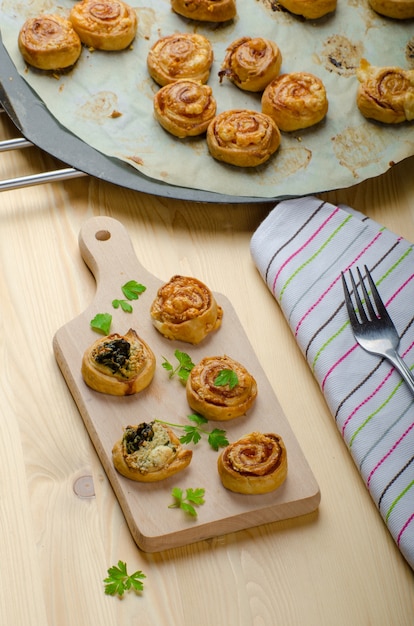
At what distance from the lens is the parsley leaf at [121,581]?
1.83 metres

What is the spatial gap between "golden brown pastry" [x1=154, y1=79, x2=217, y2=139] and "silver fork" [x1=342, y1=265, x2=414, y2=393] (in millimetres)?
759

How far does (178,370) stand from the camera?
2.14 m

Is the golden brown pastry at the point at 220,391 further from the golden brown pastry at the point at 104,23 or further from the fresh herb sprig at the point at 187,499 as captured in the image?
the golden brown pastry at the point at 104,23

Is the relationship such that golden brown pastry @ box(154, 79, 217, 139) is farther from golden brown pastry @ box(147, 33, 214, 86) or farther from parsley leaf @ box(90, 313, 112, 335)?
parsley leaf @ box(90, 313, 112, 335)

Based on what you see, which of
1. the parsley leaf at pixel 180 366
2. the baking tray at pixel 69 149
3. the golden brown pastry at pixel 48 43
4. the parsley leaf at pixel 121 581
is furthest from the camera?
the golden brown pastry at pixel 48 43

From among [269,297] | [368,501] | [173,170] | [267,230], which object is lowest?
[368,501]

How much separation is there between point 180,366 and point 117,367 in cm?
18

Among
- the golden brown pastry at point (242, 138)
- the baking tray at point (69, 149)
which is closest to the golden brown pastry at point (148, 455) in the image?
the baking tray at point (69, 149)

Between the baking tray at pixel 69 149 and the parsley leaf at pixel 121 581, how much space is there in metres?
1.16

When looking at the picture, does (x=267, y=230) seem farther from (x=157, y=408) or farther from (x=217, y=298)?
(x=157, y=408)

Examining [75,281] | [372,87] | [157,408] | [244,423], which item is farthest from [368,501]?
[372,87]

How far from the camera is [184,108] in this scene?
267 cm

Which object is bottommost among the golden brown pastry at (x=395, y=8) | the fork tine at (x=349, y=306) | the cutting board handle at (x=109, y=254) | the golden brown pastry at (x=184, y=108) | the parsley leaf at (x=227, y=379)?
the parsley leaf at (x=227, y=379)

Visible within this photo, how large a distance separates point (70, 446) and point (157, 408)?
0.76ft
